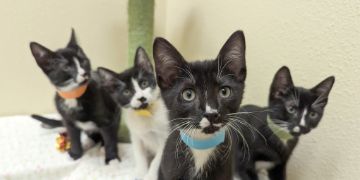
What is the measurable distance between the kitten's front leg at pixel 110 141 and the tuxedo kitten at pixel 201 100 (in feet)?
1.82

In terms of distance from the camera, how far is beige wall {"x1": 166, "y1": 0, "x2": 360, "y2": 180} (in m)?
0.90

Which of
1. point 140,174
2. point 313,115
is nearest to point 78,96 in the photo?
point 140,174

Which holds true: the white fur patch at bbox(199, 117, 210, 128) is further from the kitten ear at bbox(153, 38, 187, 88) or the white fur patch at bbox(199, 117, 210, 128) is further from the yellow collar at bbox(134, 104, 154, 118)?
the yellow collar at bbox(134, 104, 154, 118)

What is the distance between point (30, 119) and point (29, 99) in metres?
0.15

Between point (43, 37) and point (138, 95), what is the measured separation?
888 millimetres

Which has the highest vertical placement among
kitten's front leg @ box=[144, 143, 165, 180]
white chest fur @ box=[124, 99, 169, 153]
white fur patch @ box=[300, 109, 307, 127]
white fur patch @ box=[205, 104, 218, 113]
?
white fur patch @ box=[205, 104, 218, 113]

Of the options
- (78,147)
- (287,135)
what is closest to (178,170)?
(287,135)

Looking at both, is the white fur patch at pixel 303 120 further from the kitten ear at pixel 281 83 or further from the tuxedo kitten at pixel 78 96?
the tuxedo kitten at pixel 78 96

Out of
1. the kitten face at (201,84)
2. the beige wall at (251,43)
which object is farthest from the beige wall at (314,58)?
the kitten face at (201,84)

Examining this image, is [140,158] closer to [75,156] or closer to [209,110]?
[75,156]

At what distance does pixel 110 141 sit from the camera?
1.32 m

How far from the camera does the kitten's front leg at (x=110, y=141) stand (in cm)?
131

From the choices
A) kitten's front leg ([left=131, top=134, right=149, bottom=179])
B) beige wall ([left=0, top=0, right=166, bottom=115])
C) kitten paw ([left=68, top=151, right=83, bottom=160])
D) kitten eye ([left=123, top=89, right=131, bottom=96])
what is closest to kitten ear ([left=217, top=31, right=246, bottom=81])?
kitten eye ([left=123, top=89, right=131, bottom=96])

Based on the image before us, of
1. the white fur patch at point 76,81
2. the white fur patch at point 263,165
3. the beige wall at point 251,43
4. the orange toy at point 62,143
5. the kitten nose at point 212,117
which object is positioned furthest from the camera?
the orange toy at point 62,143
